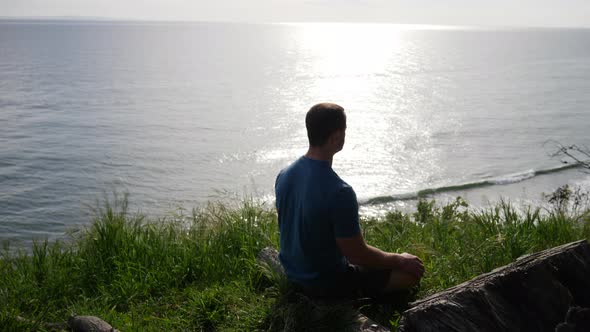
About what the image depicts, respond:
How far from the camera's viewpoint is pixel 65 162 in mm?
25406

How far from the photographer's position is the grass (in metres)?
5.05

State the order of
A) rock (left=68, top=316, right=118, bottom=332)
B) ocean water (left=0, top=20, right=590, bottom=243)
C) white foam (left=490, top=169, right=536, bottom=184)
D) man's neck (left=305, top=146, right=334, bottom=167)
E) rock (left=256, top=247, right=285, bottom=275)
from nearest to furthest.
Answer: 1. man's neck (left=305, top=146, right=334, bottom=167)
2. rock (left=68, top=316, right=118, bottom=332)
3. rock (left=256, top=247, right=285, bottom=275)
4. ocean water (left=0, top=20, right=590, bottom=243)
5. white foam (left=490, top=169, right=536, bottom=184)

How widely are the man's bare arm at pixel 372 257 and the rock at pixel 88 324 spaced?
195 centimetres

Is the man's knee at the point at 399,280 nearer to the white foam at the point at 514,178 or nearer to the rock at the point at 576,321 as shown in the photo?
the rock at the point at 576,321

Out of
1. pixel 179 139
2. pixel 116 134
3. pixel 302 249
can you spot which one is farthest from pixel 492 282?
pixel 116 134

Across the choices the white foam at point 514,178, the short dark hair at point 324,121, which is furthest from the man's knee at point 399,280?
the white foam at point 514,178

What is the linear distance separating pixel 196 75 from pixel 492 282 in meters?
64.1

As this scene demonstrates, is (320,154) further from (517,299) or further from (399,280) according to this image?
(517,299)

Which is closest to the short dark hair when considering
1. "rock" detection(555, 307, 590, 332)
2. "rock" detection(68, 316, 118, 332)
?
"rock" detection(555, 307, 590, 332)

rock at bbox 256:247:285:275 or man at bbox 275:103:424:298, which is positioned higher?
man at bbox 275:103:424:298

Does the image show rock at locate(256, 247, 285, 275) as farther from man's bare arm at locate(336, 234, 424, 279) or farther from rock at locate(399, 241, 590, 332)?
rock at locate(399, 241, 590, 332)

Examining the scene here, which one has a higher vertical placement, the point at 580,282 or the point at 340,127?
the point at 340,127

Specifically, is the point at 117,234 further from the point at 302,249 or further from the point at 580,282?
the point at 580,282

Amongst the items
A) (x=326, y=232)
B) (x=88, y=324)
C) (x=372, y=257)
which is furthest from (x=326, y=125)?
(x=88, y=324)
